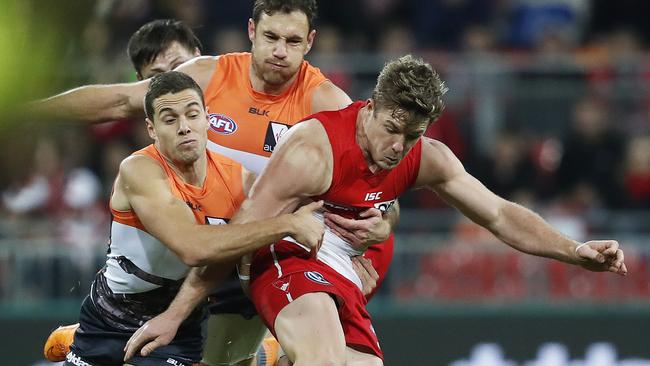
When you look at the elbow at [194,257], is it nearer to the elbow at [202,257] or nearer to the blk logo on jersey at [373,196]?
the elbow at [202,257]

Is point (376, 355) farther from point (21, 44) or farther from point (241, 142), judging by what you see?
point (21, 44)

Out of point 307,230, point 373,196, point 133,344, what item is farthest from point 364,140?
point 133,344

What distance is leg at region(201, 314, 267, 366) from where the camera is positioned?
500 centimetres

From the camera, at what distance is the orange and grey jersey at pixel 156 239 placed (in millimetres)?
4289

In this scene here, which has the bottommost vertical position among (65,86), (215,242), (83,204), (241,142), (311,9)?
(83,204)

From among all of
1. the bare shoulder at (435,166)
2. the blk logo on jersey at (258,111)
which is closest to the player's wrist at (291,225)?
the bare shoulder at (435,166)

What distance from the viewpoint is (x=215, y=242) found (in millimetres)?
3867

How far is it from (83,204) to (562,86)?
4.89 meters

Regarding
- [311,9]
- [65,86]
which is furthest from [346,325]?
[65,86]

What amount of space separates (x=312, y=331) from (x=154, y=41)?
2.06 metres

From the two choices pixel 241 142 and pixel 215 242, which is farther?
pixel 241 142

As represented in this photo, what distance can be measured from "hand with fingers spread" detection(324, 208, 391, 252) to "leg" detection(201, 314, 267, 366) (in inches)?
37.2

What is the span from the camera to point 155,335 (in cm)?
418

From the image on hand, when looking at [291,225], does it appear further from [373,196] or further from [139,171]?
[139,171]
